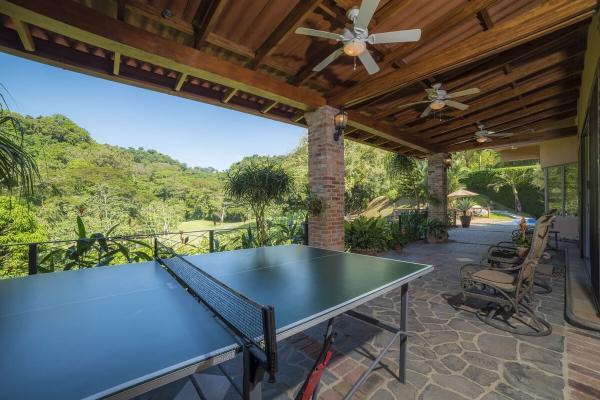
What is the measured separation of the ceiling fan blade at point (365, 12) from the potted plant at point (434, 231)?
770 centimetres

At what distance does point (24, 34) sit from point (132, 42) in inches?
41.0

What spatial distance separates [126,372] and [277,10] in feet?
11.6

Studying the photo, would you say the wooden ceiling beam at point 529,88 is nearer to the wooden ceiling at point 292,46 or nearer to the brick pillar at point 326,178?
the wooden ceiling at point 292,46

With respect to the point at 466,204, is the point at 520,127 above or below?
above

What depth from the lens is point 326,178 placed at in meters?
5.03

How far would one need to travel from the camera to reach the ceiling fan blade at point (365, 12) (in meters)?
2.39

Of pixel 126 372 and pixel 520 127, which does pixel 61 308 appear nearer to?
pixel 126 372

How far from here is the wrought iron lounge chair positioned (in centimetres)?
286

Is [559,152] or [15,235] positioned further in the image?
[559,152]

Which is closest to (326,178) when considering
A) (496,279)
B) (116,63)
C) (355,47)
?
(355,47)

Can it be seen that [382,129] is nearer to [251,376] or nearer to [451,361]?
[451,361]

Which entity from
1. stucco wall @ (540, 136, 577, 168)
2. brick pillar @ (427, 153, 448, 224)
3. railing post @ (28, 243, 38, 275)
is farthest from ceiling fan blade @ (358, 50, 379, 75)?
stucco wall @ (540, 136, 577, 168)

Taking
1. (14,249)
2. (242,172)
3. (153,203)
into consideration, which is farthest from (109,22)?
(153,203)

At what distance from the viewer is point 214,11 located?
279 centimetres
